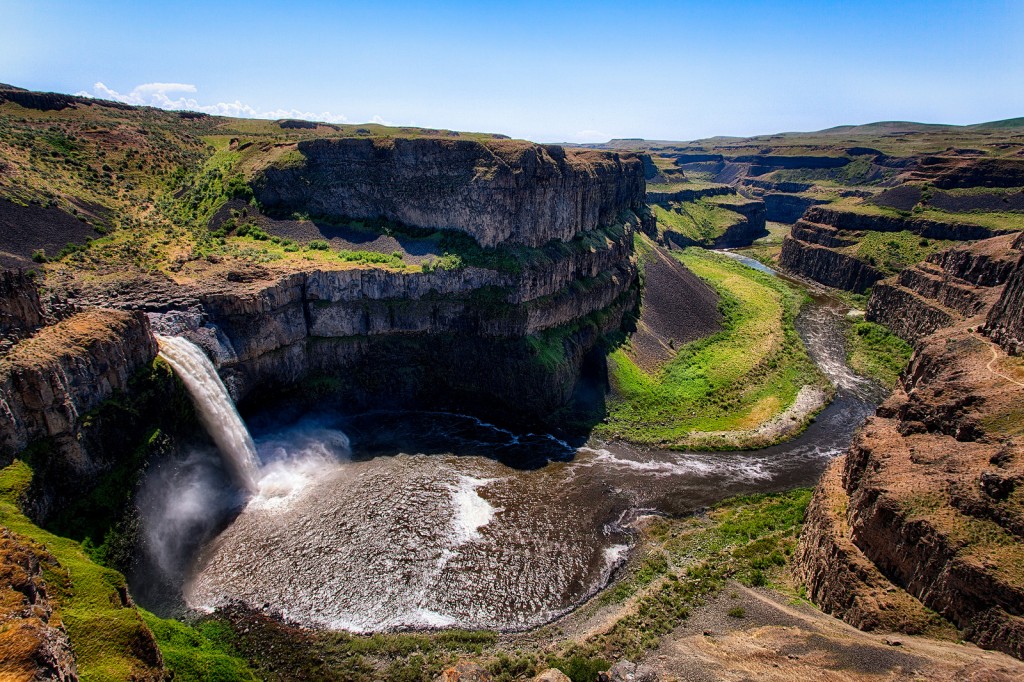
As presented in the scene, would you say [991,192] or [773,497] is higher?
[991,192]

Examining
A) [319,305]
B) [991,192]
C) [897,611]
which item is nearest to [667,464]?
[897,611]

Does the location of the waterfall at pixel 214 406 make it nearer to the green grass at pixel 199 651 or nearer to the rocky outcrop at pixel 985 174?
the green grass at pixel 199 651

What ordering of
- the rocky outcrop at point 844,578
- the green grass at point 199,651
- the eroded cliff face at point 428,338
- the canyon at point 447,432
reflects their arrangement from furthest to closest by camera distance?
the eroded cliff face at point 428,338, the canyon at point 447,432, the rocky outcrop at point 844,578, the green grass at point 199,651

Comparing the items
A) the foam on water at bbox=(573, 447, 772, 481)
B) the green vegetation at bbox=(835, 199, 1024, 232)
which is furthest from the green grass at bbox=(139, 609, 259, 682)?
the green vegetation at bbox=(835, 199, 1024, 232)

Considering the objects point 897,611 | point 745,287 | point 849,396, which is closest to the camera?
point 897,611

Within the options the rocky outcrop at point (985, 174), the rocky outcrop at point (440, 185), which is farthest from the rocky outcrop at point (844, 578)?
the rocky outcrop at point (985, 174)

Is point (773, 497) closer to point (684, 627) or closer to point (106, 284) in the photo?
point (684, 627)

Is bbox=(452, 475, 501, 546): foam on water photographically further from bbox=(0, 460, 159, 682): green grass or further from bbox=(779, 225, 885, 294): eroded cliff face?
bbox=(779, 225, 885, 294): eroded cliff face
